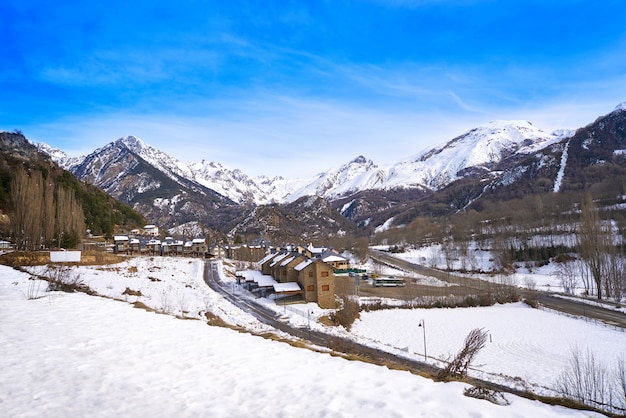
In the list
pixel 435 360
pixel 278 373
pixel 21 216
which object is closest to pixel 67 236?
pixel 21 216

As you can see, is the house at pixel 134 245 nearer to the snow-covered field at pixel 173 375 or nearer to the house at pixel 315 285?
the house at pixel 315 285

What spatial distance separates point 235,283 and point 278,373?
52216 millimetres

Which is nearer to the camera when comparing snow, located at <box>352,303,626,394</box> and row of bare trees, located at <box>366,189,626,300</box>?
snow, located at <box>352,303,626,394</box>

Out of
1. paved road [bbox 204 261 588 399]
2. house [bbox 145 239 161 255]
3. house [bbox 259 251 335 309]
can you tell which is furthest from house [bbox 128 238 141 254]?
house [bbox 259 251 335 309]

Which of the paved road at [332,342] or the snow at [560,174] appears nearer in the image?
the paved road at [332,342]

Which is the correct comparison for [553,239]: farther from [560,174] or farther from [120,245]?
[560,174]

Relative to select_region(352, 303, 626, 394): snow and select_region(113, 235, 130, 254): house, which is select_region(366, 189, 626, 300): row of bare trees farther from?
select_region(113, 235, 130, 254): house

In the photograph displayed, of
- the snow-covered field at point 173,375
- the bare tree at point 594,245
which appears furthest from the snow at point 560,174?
the snow-covered field at point 173,375

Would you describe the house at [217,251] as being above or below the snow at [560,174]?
below

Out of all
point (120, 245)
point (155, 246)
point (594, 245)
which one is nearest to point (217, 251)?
point (155, 246)

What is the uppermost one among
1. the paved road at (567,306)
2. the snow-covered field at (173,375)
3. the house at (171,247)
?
the house at (171,247)

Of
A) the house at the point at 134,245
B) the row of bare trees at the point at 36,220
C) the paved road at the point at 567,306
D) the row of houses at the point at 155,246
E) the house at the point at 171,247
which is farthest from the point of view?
the house at the point at 171,247

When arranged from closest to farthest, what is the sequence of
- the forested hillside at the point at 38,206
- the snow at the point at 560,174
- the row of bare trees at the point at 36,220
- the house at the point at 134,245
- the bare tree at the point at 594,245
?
the row of bare trees at the point at 36,220 < the forested hillside at the point at 38,206 < the bare tree at the point at 594,245 < the house at the point at 134,245 < the snow at the point at 560,174

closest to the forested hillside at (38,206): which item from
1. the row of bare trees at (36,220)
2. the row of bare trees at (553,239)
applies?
the row of bare trees at (36,220)
